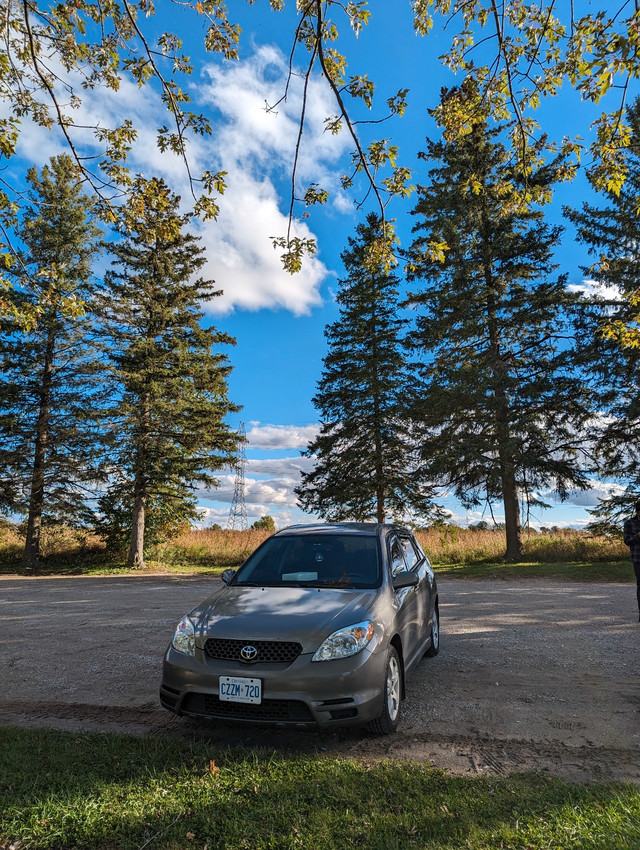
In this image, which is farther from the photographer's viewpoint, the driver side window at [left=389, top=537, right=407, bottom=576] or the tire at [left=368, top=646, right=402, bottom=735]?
the driver side window at [left=389, top=537, right=407, bottom=576]

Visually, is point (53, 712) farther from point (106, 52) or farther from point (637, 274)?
point (637, 274)

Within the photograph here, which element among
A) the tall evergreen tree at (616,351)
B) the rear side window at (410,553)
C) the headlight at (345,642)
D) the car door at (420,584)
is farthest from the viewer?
the tall evergreen tree at (616,351)

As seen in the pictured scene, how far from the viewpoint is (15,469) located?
23.4 metres

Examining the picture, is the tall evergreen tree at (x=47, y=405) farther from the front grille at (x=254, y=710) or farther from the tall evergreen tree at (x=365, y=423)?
the front grille at (x=254, y=710)

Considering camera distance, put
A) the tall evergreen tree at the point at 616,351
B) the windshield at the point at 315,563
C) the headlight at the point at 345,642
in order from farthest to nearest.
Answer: the tall evergreen tree at the point at 616,351, the windshield at the point at 315,563, the headlight at the point at 345,642

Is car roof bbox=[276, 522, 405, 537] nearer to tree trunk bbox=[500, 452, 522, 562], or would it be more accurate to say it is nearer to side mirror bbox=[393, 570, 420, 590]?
side mirror bbox=[393, 570, 420, 590]

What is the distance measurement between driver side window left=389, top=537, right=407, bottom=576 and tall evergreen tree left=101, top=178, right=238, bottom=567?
1744cm

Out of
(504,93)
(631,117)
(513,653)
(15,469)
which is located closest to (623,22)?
(504,93)

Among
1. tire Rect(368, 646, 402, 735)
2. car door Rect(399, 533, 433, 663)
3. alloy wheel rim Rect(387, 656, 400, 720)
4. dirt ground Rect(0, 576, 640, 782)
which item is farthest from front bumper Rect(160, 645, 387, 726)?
car door Rect(399, 533, 433, 663)

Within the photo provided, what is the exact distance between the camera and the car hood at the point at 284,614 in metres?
4.06

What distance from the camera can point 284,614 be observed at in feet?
14.1

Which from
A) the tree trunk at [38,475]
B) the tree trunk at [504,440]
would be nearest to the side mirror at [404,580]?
the tree trunk at [504,440]

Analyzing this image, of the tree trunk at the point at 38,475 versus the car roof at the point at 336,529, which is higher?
the tree trunk at the point at 38,475

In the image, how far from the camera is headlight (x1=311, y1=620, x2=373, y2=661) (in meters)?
3.94
